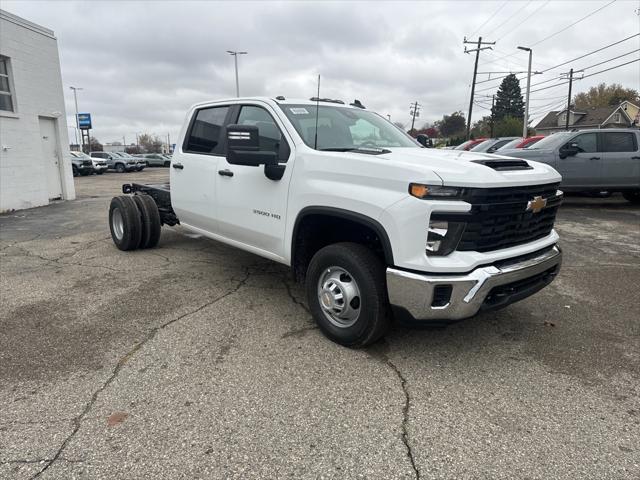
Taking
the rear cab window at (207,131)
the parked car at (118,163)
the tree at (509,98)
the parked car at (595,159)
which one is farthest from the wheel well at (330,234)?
the tree at (509,98)

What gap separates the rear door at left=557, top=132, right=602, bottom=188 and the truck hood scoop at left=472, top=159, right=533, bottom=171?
8.29m

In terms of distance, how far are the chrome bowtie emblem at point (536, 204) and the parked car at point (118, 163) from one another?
37301 millimetres

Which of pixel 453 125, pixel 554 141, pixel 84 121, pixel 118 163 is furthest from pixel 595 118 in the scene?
pixel 84 121

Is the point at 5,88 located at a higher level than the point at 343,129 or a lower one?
higher

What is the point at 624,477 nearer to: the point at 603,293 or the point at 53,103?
the point at 603,293

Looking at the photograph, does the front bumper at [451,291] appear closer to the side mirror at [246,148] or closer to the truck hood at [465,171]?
the truck hood at [465,171]

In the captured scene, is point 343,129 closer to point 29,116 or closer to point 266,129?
point 266,129

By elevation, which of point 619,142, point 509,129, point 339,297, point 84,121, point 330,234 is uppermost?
point 84,121

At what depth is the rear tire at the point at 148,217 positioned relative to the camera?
261 inches

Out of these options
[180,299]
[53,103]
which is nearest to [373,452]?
[180,299]

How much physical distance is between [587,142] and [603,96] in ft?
278

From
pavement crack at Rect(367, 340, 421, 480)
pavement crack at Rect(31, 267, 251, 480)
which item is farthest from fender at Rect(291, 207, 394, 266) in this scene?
pavement crack at Rect(31, 267, 251, 480)

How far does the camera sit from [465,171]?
301 centimetres

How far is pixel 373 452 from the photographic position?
8.12 ft
